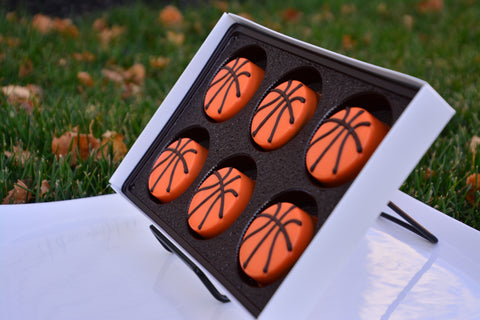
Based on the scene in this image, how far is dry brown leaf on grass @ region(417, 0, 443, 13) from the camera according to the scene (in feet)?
11.0

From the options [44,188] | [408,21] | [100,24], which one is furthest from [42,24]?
[408,21]

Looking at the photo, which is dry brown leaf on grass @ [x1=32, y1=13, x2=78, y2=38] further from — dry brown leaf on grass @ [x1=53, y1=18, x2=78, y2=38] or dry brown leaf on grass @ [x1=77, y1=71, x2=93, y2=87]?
dry brown leaf on grass @ [x1=77, y1=71, x2=93, y2=87]

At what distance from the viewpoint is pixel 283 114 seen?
2.52ft

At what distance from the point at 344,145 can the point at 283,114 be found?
0.46 ft

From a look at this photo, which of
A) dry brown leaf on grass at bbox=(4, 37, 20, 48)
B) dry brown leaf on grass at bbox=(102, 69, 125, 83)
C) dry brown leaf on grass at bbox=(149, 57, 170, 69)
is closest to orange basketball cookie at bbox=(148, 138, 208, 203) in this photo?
dry brown leaf on grass at bbox=(102, 69, 125, 83)

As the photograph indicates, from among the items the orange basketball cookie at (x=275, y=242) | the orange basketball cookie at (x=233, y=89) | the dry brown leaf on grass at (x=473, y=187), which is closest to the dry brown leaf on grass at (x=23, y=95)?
the orange basketball cookie at (x=233, y=89)

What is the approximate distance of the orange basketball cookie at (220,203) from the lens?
2.50 ft

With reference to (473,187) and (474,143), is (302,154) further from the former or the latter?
(474,143)

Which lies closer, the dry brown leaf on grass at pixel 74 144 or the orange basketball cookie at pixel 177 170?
the orange basketball cookie at pixel 177 170

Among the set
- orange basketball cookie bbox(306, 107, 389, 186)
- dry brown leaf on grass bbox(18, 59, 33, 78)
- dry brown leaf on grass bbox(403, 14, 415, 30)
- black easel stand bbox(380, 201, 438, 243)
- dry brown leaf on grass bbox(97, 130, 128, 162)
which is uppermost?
dry brown leaf on grass bbox(403, 14, 415, 30)

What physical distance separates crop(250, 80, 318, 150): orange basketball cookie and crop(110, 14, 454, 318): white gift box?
20mm

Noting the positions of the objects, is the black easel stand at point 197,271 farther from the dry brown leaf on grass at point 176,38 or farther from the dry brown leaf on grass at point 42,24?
the dry brown leaf on grass at point 42,24

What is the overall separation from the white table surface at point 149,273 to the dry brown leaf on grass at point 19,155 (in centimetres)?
41

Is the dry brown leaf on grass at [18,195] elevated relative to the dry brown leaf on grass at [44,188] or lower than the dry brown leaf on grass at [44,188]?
lower
